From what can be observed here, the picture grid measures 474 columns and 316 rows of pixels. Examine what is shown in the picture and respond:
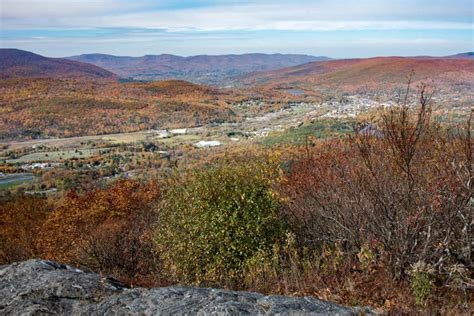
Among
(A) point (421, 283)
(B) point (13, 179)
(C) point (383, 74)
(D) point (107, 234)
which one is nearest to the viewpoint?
(A) point (421, 283)

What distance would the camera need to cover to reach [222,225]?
8.20 meters

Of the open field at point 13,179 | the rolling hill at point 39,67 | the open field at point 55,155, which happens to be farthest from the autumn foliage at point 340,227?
the rolling hill at point 39,67

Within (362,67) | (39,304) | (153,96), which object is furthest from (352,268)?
(362,67)

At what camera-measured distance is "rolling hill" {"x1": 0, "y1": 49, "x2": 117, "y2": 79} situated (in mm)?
157000

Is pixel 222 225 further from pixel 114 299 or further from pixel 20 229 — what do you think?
pixel 20 229

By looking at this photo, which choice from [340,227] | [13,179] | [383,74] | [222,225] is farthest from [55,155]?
[383,74]

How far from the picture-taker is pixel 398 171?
6355 millimetres

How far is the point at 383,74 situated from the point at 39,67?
428ft

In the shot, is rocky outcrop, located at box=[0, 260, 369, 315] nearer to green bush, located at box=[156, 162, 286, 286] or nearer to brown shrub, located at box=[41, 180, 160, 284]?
green bush, located at box=[156, 162, 286, 286]

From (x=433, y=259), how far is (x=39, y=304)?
535 centimetres

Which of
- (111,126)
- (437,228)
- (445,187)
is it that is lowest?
(111,126)

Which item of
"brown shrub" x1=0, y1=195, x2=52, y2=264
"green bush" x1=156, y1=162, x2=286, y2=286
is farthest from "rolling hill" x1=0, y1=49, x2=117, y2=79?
"green bush" x1=156, y1=162, x2=286, y2=286

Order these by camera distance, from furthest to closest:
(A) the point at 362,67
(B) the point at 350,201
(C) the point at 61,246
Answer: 1. (A) the point at 362,67
2. (C) the point at 61,246
3. (B) the point at 350,201

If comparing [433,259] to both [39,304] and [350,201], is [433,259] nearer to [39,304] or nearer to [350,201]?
[350,201]
